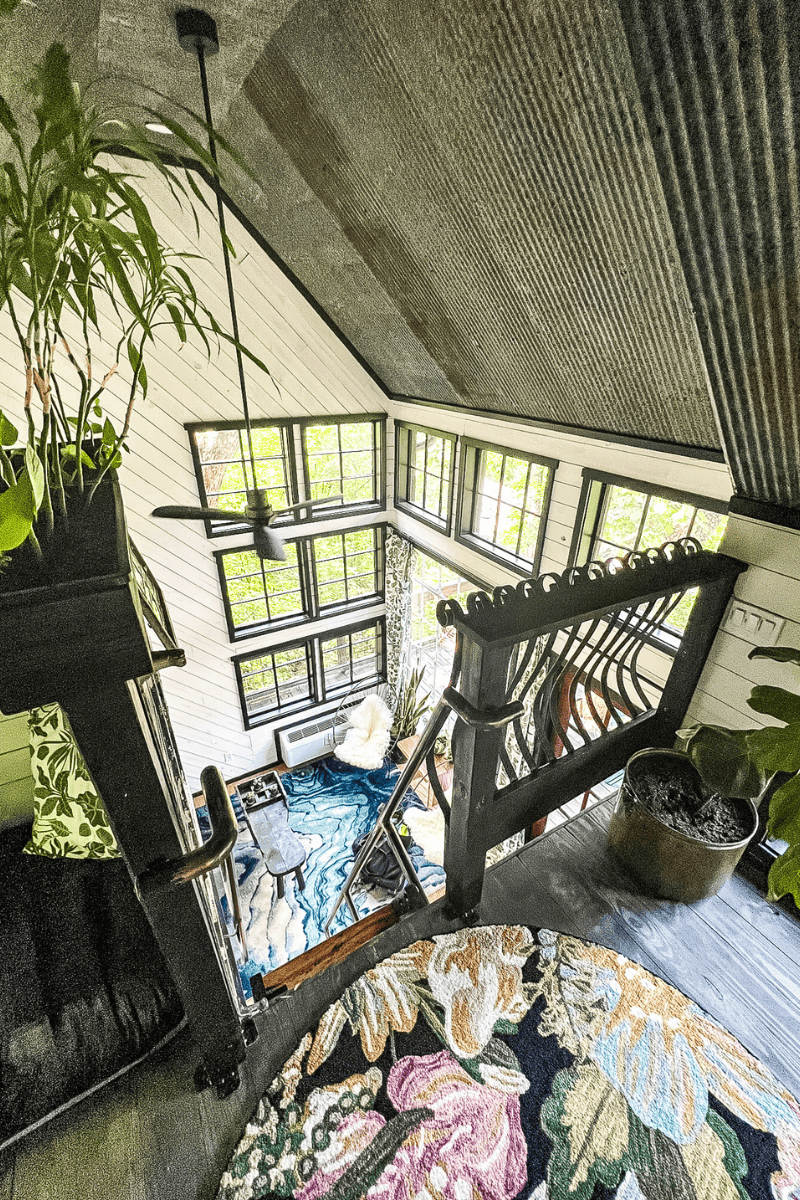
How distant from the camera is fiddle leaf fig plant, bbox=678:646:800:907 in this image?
4.50 feet

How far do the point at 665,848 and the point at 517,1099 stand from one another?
0.86 m

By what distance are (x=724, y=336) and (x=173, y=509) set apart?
2522 millimetres

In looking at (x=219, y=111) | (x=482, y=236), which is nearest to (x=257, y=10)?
(x=219, y=111)

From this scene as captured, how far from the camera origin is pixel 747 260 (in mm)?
1552

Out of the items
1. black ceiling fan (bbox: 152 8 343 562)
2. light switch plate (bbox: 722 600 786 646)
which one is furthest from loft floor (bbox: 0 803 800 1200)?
black ceiling fan (bbox: 152 8 343 562)

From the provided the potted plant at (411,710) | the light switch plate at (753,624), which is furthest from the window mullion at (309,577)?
the light switch plate at (753,624)

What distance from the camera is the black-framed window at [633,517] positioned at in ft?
9.37

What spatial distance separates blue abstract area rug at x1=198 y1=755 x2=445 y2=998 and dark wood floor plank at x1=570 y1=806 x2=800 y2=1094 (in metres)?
2.77

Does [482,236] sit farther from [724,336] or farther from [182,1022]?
[182,1022]

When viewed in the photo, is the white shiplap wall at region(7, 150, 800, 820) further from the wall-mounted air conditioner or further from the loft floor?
the loft floor

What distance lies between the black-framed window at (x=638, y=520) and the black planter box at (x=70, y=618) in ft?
8.31

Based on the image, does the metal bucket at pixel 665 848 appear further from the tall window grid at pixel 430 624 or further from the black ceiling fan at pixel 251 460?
the tall window grid at pixel 430 624

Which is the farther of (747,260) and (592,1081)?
(747,260)

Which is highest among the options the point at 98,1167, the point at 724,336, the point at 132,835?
the point at 724,336
